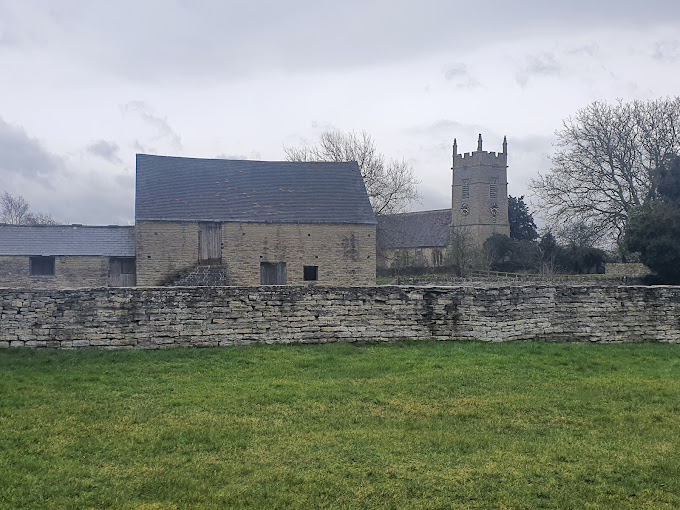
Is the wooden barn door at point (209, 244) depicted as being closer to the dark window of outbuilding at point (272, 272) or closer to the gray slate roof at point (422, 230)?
the dark window of outbuilding at point (272, 272)

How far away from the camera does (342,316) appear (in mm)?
13305

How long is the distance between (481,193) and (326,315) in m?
52.1

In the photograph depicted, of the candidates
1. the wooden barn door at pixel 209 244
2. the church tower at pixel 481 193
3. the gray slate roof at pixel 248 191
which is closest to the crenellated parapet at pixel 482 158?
the church tower at pixel 481 193

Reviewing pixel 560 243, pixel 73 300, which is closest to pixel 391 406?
pixel 73 300

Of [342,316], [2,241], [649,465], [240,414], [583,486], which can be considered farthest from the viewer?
[2,241]

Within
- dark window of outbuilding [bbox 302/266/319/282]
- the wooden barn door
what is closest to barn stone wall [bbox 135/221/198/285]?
the wooden barn door

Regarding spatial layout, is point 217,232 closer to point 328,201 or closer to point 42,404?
point 328,201

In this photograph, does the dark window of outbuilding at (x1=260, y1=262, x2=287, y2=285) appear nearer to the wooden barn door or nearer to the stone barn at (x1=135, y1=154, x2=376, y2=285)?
the stone barn at (x1=135, y1=154, x2=376, y2=285)

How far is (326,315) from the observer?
1327 centimetres

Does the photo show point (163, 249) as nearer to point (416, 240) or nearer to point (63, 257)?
point (63, 257)

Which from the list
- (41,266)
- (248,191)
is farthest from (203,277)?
(41,266)

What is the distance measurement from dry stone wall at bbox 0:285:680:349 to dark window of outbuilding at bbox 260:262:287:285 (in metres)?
16.3

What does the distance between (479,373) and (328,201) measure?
21.1 m

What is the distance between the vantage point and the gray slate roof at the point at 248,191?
96.2 ft
